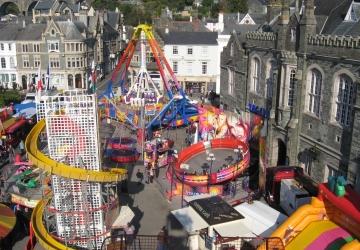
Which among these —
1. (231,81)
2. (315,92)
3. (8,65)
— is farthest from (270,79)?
(8,65)

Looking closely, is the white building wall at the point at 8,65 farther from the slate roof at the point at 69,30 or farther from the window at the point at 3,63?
the slate roof at the point at 69,30

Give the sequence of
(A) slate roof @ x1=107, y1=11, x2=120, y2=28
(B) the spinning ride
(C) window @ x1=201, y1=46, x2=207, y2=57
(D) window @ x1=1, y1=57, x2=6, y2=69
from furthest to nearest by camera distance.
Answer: (A) slate roof @ x1=107, y1=11, x2=120, y2=28 → (D) window @ x1=1, y1=57, x2=6, y2=69 → (C) window @ x1=201, y1=46, x2=207, y2=57 → (B) the spinning ride

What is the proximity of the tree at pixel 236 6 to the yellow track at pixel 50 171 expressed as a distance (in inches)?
3397

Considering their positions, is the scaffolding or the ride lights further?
the ride lights

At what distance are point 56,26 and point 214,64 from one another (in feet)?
67.2

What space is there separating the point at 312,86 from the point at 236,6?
80077 mm

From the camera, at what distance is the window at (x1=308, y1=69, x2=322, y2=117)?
22609 mm

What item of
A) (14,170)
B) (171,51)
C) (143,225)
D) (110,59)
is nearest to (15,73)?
(110,59)

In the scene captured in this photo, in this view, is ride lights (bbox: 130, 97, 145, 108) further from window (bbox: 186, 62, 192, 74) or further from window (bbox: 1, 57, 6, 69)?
window (bbox: 1, 57, 6, 69)

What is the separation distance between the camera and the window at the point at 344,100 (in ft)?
66.4

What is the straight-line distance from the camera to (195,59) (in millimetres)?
53281

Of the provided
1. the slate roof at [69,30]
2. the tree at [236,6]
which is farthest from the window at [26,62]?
the tree at [236,6]

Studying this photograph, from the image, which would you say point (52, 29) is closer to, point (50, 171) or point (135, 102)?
point (135, 102)

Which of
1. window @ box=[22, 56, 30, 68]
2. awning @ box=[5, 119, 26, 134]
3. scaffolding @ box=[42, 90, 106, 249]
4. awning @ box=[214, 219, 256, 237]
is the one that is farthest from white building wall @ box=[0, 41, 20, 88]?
awning @ box=[214, 219, 256, 237]
